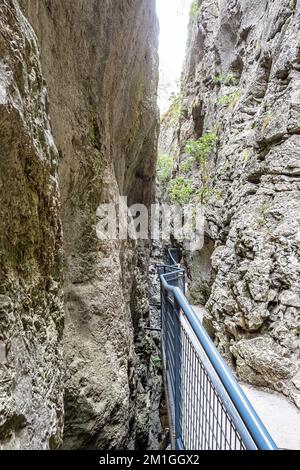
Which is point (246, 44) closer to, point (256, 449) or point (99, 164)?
point (99, 164)

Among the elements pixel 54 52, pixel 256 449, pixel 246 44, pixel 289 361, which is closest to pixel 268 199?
pixel 289 361

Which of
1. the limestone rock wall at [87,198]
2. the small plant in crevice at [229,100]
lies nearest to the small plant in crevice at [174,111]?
the small plant in crevice at [229,100]

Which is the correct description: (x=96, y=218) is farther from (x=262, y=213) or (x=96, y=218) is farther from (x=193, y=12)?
(x=193, y=12)

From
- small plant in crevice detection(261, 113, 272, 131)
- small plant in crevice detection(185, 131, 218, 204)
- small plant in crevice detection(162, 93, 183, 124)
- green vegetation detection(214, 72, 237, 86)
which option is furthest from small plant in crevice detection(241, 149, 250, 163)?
small plant in crevice detection(162, 93, 183, 124)

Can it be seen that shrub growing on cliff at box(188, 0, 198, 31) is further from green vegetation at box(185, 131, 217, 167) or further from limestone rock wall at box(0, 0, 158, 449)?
limestone rock wall at box(0, 0, 158, 449)

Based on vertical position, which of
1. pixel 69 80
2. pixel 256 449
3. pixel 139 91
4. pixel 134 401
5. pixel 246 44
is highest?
pixel 246 44

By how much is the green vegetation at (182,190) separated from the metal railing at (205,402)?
9.00 metres

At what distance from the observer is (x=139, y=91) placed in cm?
553

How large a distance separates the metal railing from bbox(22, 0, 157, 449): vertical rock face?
A: 73cm

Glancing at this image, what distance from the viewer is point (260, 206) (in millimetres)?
5363

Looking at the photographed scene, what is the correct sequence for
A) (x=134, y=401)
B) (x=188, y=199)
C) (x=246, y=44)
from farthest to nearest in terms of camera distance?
1. (x=188, y=199)
2. (x=246, y=44)
3. (x=134, y=401)

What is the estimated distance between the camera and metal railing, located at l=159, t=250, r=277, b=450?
1389mm

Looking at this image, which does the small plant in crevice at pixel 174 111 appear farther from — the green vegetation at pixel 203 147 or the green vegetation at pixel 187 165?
the green vegetation at pixel 203 147

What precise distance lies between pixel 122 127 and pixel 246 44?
5.93 metres
